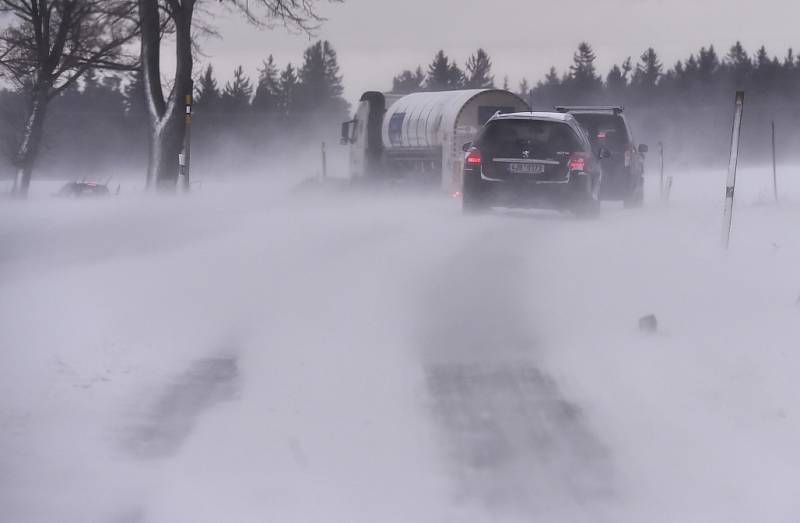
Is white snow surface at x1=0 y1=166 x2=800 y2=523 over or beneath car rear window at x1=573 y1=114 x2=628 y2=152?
beneath

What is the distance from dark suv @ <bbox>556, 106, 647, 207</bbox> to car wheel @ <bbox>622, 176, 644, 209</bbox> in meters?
0.35

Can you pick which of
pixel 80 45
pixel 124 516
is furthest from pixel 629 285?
pixel 80 45

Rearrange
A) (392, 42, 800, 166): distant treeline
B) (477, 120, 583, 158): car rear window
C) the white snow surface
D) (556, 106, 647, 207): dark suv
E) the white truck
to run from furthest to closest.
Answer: (392, 42, 800, 166): distant treeline → the white truck → (556, 106, 647, 207): dark suv → (477, 120, 583, 158): car rear window → the white snow surface

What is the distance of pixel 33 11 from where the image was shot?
37250mm

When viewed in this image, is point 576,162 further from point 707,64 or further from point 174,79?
point 707,64

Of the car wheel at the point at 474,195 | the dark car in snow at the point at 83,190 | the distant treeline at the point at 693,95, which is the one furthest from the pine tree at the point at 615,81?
the car wheel at the point at 474,195

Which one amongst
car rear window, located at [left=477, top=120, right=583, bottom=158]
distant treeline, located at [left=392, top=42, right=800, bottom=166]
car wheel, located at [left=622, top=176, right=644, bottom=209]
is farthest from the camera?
distant treeline, located at [left=392, top=42, right=800, bottom=166]

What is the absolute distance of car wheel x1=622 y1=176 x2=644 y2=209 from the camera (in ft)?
83.8

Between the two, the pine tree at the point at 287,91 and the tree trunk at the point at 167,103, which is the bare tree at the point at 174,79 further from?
the pine tree at the point at 287,91

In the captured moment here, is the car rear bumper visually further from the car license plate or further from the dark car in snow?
the dark car in snow

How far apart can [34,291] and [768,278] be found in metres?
7.65

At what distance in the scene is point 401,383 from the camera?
27.8ft

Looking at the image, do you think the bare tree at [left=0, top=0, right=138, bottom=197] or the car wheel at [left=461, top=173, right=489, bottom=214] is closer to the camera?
the car wheel at [left=461, top=173, right=489, bottom=214]

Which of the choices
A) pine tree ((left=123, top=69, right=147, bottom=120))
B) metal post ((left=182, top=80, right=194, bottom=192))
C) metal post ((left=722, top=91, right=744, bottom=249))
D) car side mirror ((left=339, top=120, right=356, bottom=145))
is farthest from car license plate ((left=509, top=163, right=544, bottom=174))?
pine tree ((left=123, top=69, right=147, bottom=120))
